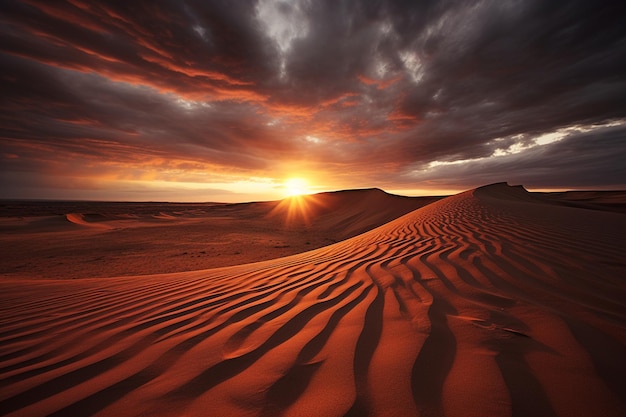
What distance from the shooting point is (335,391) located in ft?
3.72

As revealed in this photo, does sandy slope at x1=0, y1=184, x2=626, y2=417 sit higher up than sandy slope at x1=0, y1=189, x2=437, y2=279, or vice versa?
sandy slope at x1=0, y1=184, x2=626, y2=417

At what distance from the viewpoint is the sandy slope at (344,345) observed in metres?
1.09

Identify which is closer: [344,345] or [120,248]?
[344,345]

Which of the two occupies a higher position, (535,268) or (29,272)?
(535,268)

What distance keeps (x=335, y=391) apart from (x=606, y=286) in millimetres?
2730

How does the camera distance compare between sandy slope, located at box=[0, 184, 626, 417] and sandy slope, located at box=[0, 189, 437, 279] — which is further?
sandy slope, located at box=[0, 189, 437, 279]

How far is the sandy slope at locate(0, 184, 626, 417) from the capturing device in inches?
42.8

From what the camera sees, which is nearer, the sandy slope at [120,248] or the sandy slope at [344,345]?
the sandy slope at [344,345]

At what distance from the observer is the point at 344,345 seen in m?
1.50

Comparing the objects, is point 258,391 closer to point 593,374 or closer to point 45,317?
point 593,374

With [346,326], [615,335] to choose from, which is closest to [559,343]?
[615,335]

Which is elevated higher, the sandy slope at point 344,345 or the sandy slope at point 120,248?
the sandy slope at point 344,345

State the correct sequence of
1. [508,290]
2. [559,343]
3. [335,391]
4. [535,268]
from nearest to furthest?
[335,391]
[559,343]
[508,290]
[535,268]

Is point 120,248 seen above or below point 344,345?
below
